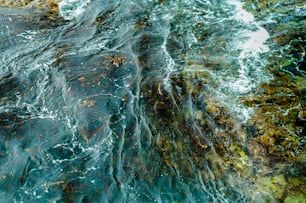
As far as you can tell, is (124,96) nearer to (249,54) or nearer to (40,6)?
(249,54)

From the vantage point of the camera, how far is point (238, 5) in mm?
10609

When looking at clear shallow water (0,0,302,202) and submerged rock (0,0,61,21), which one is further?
submerged rock (0,0,61,21)

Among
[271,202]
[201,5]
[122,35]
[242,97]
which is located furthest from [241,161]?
[201,5]

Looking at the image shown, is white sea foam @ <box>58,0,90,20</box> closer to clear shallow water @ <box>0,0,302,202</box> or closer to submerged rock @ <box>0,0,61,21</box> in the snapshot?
clear shallow water @ <box>0,0,302,202</box>

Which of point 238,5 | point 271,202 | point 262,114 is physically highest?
point 238,5

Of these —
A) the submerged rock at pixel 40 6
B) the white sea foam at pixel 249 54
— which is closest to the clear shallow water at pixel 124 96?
the white sea foam at pixel 249 54

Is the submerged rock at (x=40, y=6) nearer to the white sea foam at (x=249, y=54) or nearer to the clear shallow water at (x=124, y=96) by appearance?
the clear shallow water at (x=124, y=96)

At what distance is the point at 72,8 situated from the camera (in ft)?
35.9

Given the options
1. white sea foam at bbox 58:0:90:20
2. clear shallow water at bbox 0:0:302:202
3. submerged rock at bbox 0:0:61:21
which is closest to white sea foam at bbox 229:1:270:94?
clear shallow water at bbox 0:0:302:202

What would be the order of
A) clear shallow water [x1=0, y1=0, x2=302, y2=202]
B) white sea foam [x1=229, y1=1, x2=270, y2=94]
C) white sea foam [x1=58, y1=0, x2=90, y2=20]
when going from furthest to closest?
white sea foam [x1=58, y1=0, x2=90, y2=20]
white sea foam [x1=229, y1=1, x2=270, y2=94]
clear shallow water [x1=0, y1=0, x2=302, y2=202]

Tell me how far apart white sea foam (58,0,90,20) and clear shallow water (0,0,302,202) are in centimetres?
4

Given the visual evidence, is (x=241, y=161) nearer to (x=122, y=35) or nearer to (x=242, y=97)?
(x=242, y=97)

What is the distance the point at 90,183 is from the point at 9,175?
157 cm

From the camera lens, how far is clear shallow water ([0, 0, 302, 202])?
248 inches
